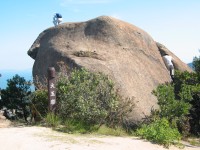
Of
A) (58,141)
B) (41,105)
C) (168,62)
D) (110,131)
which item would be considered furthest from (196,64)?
(58,141)

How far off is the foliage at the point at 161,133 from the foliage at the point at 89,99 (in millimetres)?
1113

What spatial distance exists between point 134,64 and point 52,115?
522cm

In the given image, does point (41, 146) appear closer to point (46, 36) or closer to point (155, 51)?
point (46, 36)

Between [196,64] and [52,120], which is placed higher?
[196,64]

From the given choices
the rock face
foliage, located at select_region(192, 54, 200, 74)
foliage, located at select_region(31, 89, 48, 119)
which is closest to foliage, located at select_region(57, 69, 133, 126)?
foliage, located at select_region(31, 89, 48, 119)

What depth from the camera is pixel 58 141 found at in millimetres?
9820

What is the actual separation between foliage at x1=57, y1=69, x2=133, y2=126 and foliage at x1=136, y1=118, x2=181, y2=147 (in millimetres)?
1113

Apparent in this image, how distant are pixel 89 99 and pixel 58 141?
2.48m

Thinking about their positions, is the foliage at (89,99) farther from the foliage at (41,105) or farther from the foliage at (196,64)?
the foliage at (196,64)

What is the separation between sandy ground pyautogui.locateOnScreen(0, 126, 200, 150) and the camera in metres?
9.32

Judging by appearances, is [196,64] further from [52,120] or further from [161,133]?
[52,120]

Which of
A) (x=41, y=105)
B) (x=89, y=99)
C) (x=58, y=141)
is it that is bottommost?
(x=58, y=141)

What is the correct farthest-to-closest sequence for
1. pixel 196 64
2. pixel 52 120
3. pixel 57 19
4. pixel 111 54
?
pixel 57 19 → pixel 196 64 → pixel 111 54 → pixel 52 120

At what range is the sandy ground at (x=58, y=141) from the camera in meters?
9.32
